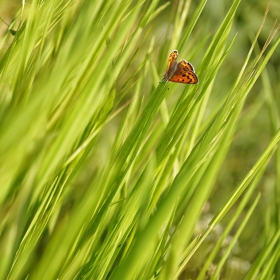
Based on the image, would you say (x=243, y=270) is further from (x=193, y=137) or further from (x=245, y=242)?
(x=193, y=137)

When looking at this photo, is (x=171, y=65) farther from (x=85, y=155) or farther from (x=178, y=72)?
(x=85, y=155)

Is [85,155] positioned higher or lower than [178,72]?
lower

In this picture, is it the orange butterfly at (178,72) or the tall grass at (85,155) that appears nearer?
the tall grass at (85,155)

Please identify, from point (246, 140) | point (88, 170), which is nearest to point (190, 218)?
point (88, 170)

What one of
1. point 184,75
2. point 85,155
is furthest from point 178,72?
point 85,155

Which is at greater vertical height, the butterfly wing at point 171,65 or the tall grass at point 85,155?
the butterfly wing at point 171,65

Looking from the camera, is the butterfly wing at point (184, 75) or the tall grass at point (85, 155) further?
the butterfly wing at point (184, 75)
